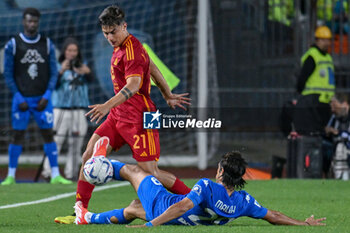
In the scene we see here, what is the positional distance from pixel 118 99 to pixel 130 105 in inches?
26.9

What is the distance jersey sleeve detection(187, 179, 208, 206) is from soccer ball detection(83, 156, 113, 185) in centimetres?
73

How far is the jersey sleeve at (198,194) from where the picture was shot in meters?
6.59

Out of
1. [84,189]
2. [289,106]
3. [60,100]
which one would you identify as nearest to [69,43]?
[60,100]

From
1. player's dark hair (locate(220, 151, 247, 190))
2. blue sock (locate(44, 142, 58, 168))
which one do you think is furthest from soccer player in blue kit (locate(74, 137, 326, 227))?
blue sock (locate(44, 142, 58, 168))

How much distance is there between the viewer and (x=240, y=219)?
313 inches

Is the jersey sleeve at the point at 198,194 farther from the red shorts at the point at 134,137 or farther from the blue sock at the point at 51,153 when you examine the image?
the blue sock at the point at 51,153

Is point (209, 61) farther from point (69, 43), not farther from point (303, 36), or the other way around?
point (69, 43)

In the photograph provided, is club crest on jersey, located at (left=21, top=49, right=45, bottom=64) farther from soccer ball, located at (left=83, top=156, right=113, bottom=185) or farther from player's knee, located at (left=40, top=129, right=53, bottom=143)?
soccer ball, located at (left=83, top=156, right=113, bottom=185)

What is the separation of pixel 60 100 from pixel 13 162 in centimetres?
175

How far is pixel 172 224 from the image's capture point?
6953 millimetres

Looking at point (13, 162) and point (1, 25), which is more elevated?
point (1, 25)

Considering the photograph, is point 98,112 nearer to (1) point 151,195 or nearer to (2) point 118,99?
(2) point 118,99

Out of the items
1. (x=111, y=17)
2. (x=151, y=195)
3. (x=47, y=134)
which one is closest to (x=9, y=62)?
(x=47, y=134)

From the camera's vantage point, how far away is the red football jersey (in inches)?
291
